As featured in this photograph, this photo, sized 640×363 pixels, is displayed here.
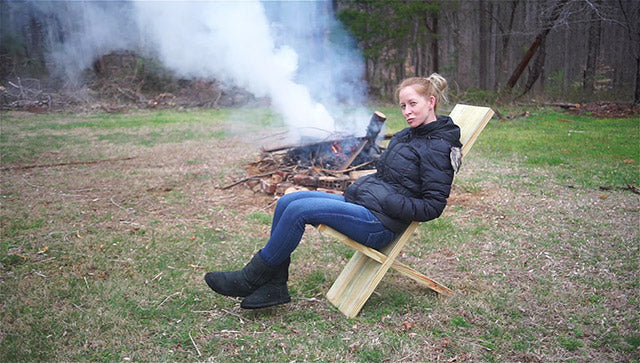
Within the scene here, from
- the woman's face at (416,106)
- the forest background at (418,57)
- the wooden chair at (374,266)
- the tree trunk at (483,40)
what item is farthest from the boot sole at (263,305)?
the tree trunk at (483,40)

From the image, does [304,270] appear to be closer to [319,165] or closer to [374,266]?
[374,266]

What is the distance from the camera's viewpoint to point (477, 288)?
3170 millimetres

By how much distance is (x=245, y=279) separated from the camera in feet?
8.64

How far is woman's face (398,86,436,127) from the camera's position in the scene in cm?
273

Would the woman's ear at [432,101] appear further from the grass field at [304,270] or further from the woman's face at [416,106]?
the grass field at [304,270]

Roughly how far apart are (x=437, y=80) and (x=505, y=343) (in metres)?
1.59

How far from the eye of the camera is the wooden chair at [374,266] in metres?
2.71

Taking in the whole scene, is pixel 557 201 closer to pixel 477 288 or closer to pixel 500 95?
pixel 477 288

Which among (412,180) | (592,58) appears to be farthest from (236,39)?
(592,58)

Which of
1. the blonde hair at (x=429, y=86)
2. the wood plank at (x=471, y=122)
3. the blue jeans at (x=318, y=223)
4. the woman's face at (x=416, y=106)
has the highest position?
the blonde hair at (x=429, y=86)

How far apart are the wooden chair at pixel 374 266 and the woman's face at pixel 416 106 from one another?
36cm

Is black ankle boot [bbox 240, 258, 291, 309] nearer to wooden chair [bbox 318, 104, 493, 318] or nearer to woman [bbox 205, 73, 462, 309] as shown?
woman [bbox 205, 73, 462, 309]

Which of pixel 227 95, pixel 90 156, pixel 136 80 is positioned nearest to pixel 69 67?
pixel 136 80

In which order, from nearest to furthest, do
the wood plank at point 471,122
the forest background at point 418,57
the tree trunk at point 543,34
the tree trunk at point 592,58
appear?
the wood plank at point 471,122 → the tree trunk at point 543,34 → the forest background at point 418,57 → the tree trunk at point 592,58
